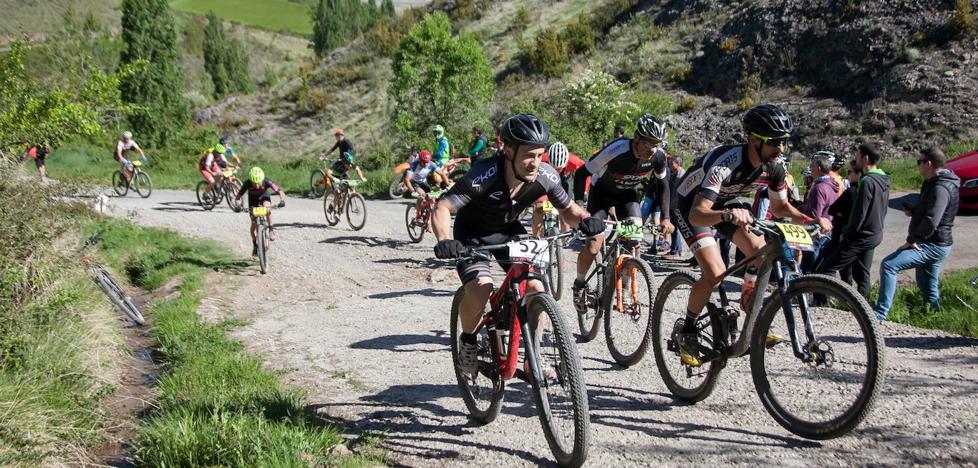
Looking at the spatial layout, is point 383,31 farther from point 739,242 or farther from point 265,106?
point 739,242

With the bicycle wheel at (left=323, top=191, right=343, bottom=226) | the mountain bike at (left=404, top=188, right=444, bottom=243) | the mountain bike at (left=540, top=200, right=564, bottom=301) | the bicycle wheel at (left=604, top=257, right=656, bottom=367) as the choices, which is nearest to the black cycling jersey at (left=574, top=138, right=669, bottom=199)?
the bicycle wheel at (left=604, top=257, right=656, bottom=367)

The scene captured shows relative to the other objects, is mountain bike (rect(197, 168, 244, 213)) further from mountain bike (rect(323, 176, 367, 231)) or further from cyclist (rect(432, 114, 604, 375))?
cyclist (rect(432, 114, 604, 375))

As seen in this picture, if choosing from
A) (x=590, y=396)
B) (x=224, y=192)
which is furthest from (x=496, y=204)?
(x=224, y=192)

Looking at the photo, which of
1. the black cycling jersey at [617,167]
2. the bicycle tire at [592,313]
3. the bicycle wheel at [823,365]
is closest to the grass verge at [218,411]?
the bicycle wheel at [823,365]

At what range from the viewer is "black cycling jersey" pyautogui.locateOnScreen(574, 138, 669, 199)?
6688mm

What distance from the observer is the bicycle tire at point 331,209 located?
52.0 feet

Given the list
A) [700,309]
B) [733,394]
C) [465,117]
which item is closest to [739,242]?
[700,309]

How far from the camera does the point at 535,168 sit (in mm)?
4586

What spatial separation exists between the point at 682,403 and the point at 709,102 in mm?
26902

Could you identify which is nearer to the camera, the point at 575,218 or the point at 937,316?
the point at 575,218

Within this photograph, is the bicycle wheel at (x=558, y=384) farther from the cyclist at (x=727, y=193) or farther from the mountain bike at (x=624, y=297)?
the mountain bike at (x=624, y=297)

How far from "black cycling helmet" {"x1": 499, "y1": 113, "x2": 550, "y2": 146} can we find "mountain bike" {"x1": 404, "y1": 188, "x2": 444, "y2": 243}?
8795mm

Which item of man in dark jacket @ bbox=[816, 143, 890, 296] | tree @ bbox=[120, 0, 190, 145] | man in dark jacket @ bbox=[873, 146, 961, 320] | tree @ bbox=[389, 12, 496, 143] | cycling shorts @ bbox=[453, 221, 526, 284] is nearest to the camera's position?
cycling shorts @ bbox=[453, 221, 526, 284]

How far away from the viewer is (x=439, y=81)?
26.7 m
